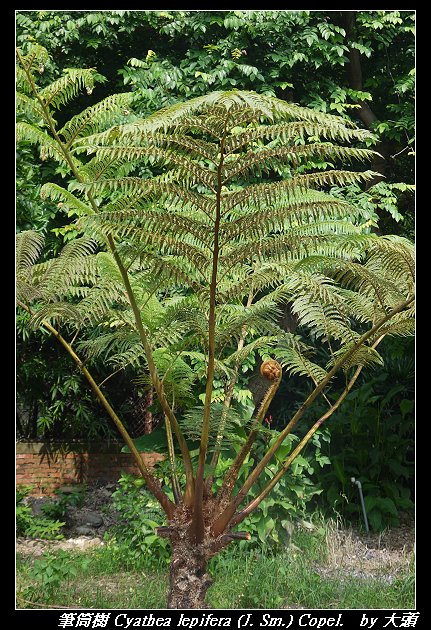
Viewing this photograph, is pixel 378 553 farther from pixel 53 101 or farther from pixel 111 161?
pixel 53 101

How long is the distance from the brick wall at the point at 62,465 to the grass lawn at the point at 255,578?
1216 mm

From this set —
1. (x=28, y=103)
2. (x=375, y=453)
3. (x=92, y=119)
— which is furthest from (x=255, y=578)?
(x=28, y=103)

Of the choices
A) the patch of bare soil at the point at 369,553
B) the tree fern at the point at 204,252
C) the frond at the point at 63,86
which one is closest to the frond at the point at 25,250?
the tree fern at the point at 204,252

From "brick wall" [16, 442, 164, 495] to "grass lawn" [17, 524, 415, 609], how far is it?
122 centimetres

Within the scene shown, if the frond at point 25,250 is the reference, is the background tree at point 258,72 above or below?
above

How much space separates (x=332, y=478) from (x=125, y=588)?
1705 millimetres

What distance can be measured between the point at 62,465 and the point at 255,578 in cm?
227

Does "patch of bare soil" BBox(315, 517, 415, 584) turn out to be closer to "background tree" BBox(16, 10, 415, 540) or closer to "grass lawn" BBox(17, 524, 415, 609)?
"grass lawn" BBox(17, 524, 415, 609)

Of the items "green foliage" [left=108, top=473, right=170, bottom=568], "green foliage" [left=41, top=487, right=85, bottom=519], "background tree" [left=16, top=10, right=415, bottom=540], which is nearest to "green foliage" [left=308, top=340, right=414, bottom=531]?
"background tree" [left=16, top=10, right=415, bottom=540]

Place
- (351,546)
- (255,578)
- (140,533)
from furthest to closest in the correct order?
(351,546)
(140,533)
(255,578)

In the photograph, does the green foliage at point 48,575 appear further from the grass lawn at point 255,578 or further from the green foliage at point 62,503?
the green foliage at point 62,503

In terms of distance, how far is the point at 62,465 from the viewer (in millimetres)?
5188

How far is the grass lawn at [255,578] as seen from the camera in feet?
10.2

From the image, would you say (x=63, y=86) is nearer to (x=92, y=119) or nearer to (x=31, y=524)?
(x=92, y=119)
